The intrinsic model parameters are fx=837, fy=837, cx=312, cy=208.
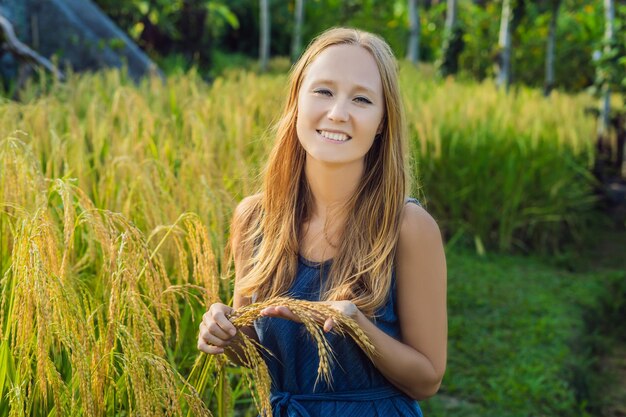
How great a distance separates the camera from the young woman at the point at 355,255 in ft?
5.50

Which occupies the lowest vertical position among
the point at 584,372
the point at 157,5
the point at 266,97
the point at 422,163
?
the point at 584,372

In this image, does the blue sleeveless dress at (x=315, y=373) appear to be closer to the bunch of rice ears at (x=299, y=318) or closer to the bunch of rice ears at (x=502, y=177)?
the bunch of rice ears at (x=299, y=318)

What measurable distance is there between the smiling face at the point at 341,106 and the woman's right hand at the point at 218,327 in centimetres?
41

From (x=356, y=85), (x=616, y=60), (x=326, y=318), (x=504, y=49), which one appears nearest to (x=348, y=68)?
(x=356, y=85)

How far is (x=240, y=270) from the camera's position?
6.11ft

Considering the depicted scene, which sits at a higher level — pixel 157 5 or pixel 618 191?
pixel 157 5

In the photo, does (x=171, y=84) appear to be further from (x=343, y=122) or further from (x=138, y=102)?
(x=343, y=122)

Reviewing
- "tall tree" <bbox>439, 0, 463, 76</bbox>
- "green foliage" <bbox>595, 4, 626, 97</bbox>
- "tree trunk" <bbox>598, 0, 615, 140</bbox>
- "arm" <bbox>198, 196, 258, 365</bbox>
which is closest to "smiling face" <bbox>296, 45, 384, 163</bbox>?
"arm" <bbox>198, 196, 258, 365</bbox>

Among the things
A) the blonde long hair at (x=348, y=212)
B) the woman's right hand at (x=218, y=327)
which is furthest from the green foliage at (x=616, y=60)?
the woman's right hand at (x=218, y=327)

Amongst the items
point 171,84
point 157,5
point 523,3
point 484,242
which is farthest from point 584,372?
point 157,5

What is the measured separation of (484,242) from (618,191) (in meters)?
1.69

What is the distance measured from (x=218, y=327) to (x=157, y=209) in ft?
2.89

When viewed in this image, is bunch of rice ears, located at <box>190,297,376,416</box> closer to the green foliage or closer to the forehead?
the forehead

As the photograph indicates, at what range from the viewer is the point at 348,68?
5.61ft
